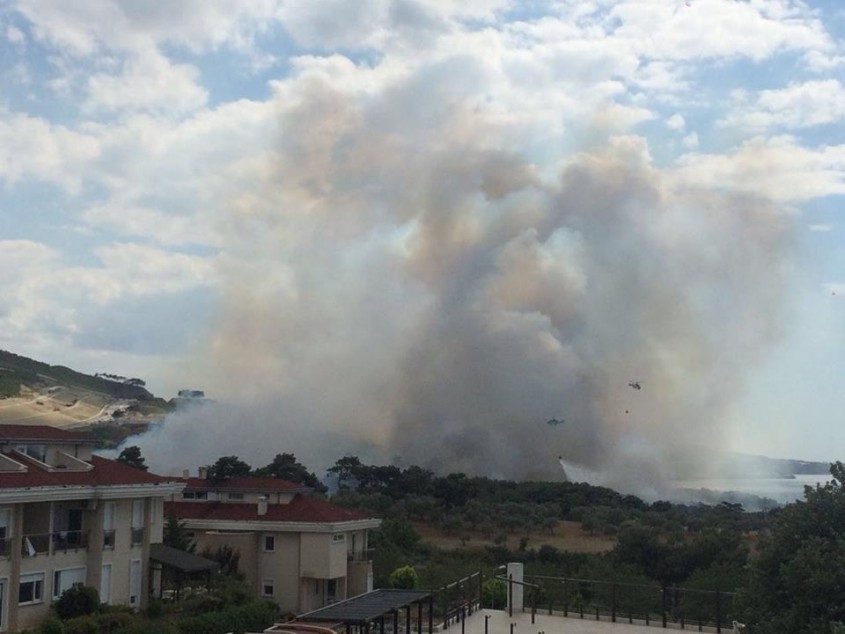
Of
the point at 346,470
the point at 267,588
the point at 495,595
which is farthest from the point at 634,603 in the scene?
the point at 346,470

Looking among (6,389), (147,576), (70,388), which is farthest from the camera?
(70,388)

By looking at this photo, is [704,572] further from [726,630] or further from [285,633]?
[285,633]

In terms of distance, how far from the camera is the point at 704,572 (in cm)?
4809

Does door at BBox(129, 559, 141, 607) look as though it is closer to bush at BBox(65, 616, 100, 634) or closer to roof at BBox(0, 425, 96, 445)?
roof at BBox(0, 425, 96, 445)

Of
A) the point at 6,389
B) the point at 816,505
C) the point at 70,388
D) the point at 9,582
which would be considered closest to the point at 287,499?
the point at 9,582

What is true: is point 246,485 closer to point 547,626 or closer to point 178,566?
point 178,566

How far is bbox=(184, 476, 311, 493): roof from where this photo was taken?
46781 mm

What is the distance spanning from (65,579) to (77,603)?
140cm

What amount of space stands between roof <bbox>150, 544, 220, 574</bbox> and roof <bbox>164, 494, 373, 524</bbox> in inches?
200

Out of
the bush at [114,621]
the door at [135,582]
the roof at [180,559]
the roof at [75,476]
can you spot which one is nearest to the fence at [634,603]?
the roof at [180,559]

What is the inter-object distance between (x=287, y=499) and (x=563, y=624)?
1752cm

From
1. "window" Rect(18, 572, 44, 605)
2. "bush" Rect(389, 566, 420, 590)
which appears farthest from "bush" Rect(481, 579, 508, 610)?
"window" Rect(18, 572, 44, 605)

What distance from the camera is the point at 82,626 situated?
2941cm

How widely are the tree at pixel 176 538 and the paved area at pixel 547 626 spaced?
13264 mm
